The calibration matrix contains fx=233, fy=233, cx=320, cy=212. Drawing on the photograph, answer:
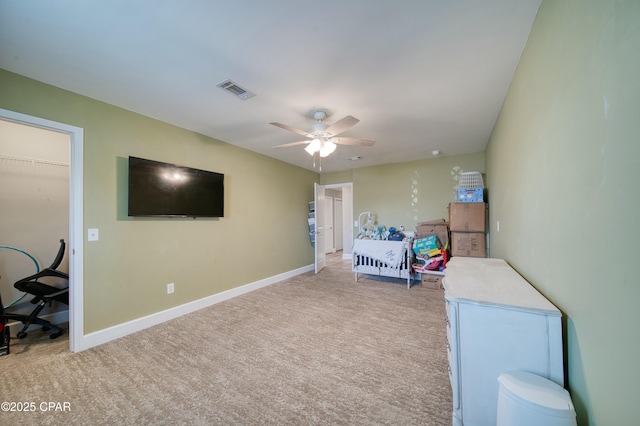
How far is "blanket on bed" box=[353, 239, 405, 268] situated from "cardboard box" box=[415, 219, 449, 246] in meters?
0.63

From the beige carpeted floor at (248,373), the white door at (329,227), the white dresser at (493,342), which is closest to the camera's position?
the white dresser at (493,342)

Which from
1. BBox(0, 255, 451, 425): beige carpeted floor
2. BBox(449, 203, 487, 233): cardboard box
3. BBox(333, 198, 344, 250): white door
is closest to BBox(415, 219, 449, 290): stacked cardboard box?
BBox(449, 203, 487, 233): cardboard box

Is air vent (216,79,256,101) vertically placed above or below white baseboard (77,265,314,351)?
above

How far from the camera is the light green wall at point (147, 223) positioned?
238cm

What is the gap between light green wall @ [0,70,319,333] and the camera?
238 cm

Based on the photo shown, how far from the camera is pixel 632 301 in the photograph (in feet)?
2.25

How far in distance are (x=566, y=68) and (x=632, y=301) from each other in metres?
1.04

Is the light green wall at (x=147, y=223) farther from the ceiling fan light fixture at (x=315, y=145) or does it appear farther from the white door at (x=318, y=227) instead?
the ceiling fan light fixture at (x=315, y=145)

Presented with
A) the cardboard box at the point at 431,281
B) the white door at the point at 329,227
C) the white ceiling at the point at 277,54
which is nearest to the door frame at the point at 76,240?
the white ceiling at the point at 277,54

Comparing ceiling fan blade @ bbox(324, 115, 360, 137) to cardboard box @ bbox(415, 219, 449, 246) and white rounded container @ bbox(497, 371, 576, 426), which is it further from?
cardboard box @ bbox(415, 219, 449, 246)

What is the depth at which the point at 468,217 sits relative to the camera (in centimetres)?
366

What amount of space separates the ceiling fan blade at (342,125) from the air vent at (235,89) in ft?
2.84

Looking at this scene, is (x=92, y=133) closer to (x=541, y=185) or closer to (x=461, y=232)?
(x=541, y=185)

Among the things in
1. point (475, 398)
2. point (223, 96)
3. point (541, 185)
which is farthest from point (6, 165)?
point (541, 185)
